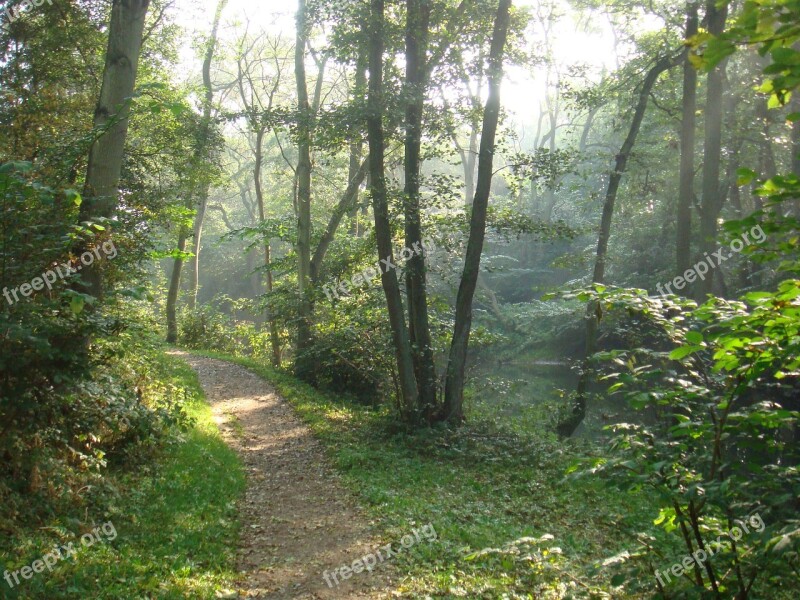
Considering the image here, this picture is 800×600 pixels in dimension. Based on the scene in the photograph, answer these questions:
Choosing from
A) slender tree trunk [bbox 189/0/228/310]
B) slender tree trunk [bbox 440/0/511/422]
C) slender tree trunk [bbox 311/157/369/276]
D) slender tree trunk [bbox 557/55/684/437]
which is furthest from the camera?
slender tree trunk [bbox 311/157/369/276]

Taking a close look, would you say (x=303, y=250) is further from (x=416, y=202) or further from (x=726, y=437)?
(x=726, y=437)

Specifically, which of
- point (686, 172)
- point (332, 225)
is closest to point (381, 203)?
point (332, 225)

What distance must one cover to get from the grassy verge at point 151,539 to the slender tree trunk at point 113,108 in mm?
2304

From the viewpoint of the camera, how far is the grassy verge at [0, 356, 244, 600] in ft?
15.3

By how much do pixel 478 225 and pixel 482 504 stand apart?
5.67 m

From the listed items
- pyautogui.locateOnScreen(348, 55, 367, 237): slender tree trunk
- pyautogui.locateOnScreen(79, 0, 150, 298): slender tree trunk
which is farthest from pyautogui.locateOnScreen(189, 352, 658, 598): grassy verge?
pyautogui.locateOnScreen(348, 55, 367, 237): slender tree trunk

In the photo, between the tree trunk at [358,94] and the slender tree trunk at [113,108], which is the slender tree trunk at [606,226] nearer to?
the tree trunk at [358,94]

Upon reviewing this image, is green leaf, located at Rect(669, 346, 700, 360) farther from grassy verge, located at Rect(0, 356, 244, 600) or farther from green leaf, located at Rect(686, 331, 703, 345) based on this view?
grassy verge, located at Rect(0, 356, 244, 600)

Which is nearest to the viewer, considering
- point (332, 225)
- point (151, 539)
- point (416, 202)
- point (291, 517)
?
point (151, 539)

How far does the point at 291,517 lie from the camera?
25.0 feet

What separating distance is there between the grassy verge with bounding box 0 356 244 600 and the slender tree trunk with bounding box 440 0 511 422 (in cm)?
508

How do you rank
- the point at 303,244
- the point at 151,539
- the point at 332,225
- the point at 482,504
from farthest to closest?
the point at 303,244, the point at 332,225, the point at 482,504, the point at 151,539

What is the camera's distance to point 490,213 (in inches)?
497

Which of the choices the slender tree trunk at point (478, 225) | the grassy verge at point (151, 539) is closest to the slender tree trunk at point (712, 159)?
the slender tree trunk at point (478, 225)
